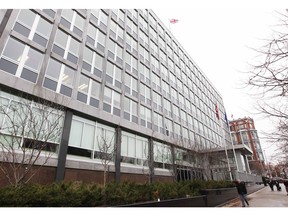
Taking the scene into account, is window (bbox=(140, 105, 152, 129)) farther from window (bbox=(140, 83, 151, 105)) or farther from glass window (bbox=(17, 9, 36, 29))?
glass window (bbox=(17, 9, 36, 29))

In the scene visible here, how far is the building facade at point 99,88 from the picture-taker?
1263 centimetres

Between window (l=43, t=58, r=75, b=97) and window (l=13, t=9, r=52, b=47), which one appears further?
window (l=43, t=58, r=75, b=97)

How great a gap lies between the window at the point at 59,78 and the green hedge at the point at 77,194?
7.87m

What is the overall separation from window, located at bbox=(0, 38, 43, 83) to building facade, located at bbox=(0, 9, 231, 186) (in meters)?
0.06

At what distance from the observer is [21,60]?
12586 millimetres

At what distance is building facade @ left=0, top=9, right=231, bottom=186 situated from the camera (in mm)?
12633

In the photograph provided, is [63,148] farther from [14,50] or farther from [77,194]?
[14,50]

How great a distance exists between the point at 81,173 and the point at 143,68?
54.0 feet

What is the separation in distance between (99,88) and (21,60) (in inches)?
258

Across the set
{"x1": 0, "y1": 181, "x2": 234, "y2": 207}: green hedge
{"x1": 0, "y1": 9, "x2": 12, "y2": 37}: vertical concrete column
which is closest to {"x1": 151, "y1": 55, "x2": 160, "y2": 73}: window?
{"x1": 0, "y1": 9, "x2": 12, "y2": 37}: vertical concrete column

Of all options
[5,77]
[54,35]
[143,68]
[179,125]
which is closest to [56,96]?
[5,77]

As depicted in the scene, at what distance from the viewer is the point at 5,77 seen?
36.7 feet

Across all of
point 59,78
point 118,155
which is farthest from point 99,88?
point 118,155

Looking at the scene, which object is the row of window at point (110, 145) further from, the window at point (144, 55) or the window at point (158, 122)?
the window at point (144, 55)
